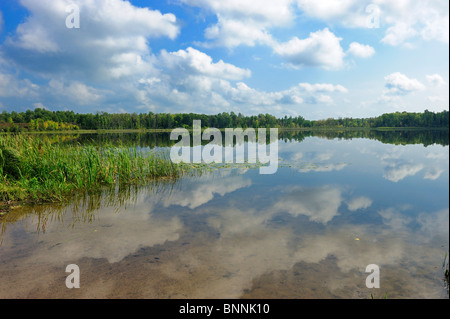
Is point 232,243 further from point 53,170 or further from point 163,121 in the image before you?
point 163,121

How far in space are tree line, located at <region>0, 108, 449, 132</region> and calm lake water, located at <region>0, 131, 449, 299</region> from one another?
79.7m

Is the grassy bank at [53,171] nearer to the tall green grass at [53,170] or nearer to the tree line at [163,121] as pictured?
the tall green grass at [53,170]

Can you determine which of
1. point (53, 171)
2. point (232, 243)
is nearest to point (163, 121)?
point (53, 171)

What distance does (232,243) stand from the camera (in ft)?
18.3

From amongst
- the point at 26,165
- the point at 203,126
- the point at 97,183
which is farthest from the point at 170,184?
the point at 203,126

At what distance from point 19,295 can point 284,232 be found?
5128mm

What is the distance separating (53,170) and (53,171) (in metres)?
0.07

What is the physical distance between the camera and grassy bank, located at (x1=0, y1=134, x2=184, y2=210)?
8469 mm

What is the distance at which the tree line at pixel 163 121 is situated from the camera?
89.9 meters

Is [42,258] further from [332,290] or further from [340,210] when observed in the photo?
[340,210]

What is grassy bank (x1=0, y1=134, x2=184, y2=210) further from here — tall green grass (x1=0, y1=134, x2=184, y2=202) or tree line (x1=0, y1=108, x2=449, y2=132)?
tree line (x1=0, y1=108, x2=449, y2=132)

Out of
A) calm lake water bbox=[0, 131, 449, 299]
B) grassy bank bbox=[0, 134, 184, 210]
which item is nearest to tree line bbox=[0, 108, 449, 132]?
calm lake water bbox=[0, 131, 449, 299]

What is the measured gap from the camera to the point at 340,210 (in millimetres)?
7883
